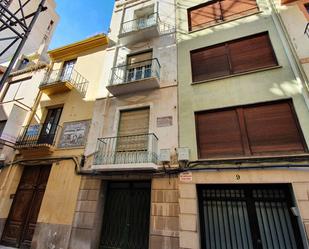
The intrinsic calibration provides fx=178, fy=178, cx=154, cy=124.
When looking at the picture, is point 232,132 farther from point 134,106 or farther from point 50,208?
point 50,208

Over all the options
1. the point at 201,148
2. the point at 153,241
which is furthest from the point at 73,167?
the point at 201,148

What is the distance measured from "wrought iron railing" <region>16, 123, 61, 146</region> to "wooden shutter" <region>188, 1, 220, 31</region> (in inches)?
329

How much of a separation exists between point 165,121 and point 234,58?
12.1 ft

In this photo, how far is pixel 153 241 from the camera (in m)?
5.24

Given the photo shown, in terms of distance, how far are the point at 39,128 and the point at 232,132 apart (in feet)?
28.9

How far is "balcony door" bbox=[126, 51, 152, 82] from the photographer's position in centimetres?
822

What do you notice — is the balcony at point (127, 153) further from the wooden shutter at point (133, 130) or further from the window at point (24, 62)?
the window at point (24, 62)

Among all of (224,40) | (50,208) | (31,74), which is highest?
(31,74)

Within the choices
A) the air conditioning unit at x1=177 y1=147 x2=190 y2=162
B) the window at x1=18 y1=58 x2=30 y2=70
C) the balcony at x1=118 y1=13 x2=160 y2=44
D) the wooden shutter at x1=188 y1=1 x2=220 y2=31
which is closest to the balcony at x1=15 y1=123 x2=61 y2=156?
the balcony at x1=118 y1=13 x2=160 y2=44

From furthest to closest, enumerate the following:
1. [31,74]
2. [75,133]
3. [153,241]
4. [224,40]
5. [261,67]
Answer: [31,74] < [75,133] < [224,40] < [261,67] < [153,241]

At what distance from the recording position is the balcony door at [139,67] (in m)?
8.22

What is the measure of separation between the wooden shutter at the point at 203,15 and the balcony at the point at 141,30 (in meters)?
1.74

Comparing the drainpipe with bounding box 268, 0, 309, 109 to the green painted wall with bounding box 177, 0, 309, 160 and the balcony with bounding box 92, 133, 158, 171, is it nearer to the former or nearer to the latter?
the green painted wall with bounding box 177, 0, 309, 160

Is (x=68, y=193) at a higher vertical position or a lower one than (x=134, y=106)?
lower
